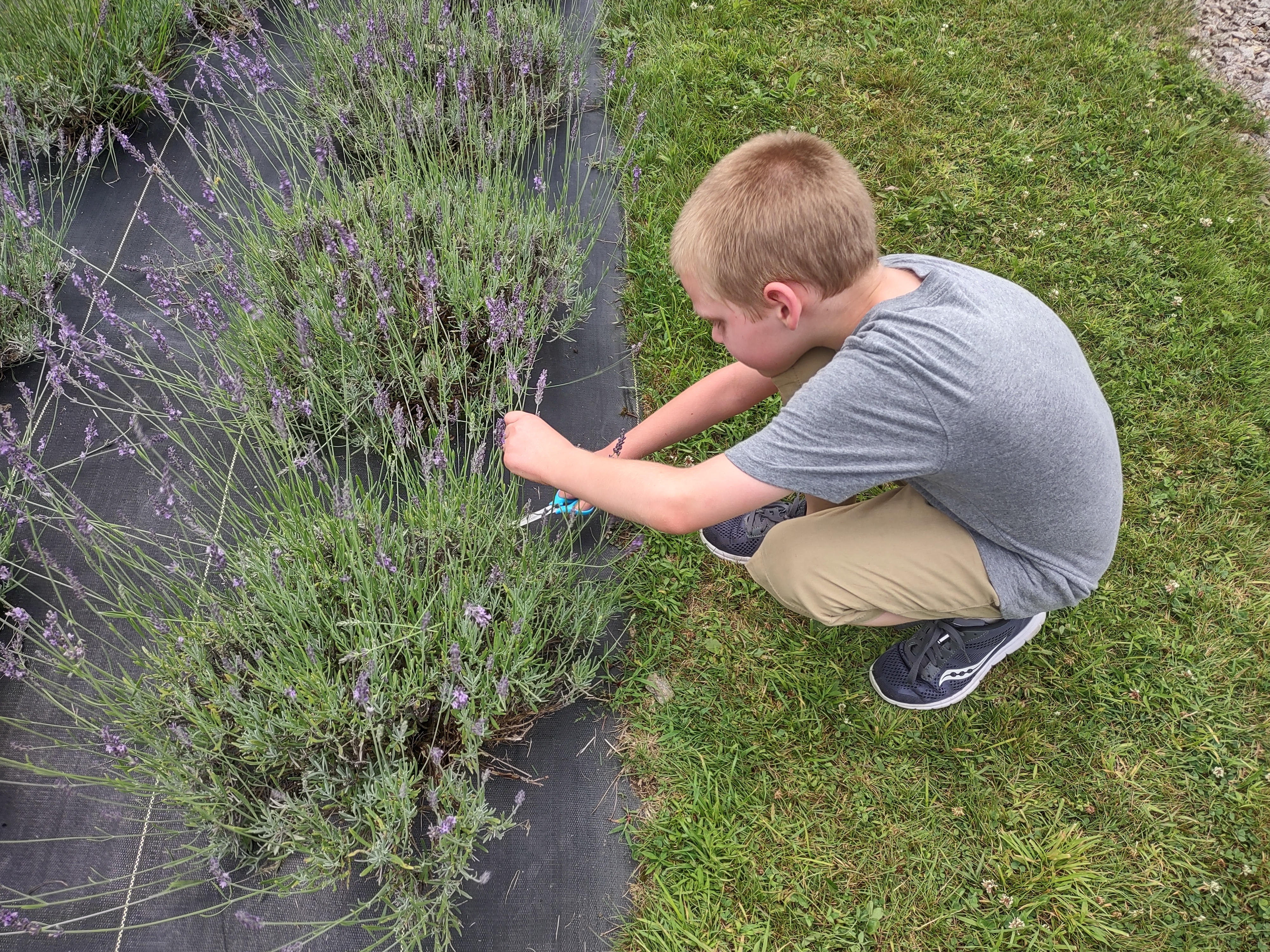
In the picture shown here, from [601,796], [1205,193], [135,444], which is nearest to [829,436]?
[601,796]

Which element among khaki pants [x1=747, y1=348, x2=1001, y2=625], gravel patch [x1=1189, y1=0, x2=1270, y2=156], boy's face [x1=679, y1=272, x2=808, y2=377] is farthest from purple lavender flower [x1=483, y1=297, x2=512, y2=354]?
gravel patch [x1=1189, y1=0, x2=1270, y2=156]

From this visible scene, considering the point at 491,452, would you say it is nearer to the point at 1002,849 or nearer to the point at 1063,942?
the point at 1002,849

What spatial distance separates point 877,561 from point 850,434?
482mm

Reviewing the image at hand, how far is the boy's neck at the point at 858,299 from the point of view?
1457mm

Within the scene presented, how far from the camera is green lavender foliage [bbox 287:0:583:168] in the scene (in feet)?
8.53

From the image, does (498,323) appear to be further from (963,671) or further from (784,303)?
(963,671)

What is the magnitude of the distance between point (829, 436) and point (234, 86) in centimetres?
290

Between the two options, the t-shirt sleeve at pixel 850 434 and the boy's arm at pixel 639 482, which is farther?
the boy's arm at pixel 639 482

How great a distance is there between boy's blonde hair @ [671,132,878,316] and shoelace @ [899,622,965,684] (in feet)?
2.94

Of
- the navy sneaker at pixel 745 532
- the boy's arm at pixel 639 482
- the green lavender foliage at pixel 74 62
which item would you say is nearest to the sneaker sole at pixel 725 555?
the navy sneaker at pixel 745 532

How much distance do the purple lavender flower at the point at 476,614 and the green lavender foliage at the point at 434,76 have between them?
153cm

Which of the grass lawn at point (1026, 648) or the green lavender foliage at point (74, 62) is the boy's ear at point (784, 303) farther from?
the green lavender foliage at point (74, 62)

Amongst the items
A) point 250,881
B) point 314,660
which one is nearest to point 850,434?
point 314,660

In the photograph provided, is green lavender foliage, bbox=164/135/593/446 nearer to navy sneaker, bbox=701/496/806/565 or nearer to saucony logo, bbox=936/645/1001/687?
navy sneaker, bbox=701/496/806/565
